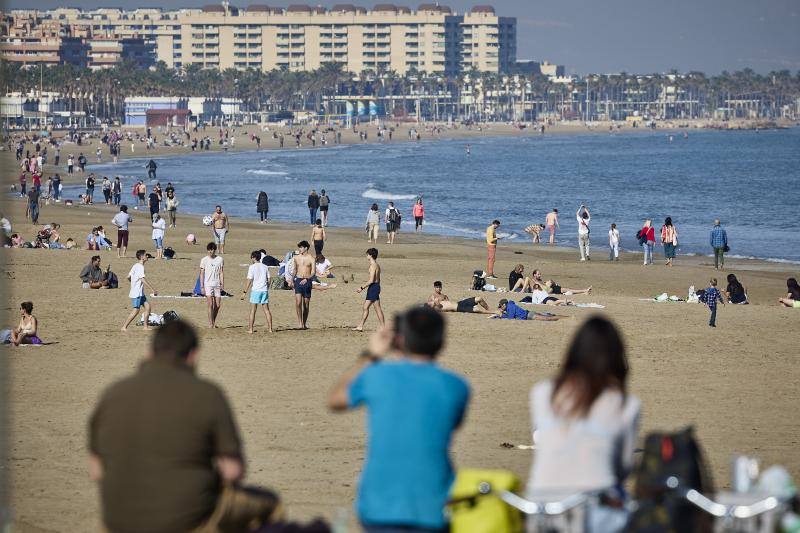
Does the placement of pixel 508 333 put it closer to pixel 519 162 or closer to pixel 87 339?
pixel 87 339

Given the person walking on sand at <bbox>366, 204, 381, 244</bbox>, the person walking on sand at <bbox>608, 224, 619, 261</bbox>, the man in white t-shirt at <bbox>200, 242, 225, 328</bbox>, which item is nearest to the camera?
the man in white t-shirt at <bbox>200, 242, 225, 328</bbox>

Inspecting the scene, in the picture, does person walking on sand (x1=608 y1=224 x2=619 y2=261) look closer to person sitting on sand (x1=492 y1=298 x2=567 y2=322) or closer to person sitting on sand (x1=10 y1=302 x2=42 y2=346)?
person sitting on sand (x1=492 y1=298 x2=567 y2=322)

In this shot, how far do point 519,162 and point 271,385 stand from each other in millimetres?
109512

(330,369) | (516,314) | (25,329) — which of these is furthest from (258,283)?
(516,314)

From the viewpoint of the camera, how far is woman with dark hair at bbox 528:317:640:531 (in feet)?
16.5

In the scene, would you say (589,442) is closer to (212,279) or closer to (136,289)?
(212,279)

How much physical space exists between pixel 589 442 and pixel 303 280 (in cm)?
1451

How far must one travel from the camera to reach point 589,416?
16.6 feet

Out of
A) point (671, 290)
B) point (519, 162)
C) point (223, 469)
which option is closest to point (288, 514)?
point (223, 469)

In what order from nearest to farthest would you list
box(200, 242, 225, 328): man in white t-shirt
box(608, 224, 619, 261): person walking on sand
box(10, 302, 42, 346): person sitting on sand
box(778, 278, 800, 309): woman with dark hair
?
box(10, 302, 42, 346): person sitting on sand
box(200, 242, 225, 328): man in white t-shirt
box(778, 278, 800, 309): woman with dark hair
box(608, 224, 619, 261): person walking on sand

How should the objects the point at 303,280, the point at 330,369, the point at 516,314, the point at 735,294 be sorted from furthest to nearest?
the point at 735,294 < the point at 516,314 < the point at 303,280 < the point at 330,369

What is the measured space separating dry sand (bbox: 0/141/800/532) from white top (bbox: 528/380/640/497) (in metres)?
4.72

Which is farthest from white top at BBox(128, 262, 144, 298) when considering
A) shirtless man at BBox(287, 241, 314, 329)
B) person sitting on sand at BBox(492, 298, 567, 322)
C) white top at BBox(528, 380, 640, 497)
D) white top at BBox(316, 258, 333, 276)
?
white top at BBox(528, 380, 640, 497)

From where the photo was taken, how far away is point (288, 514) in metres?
9.61
